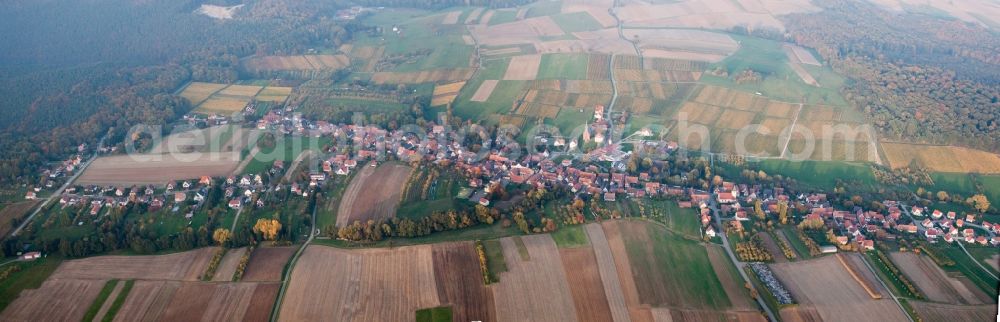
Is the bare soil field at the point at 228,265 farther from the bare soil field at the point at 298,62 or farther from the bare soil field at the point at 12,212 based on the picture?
the bare soil field at the point at 298,62

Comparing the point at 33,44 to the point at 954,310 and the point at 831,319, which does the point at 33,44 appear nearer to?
the point at 831,319

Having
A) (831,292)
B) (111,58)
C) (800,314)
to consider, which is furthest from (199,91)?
(831,292)

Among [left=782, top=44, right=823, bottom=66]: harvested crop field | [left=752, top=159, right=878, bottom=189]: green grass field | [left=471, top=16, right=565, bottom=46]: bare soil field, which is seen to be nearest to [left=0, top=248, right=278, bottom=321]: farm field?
[left=752, top=159, right=878, bottom=189]: green grass field

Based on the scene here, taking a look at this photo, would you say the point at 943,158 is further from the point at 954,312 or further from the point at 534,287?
the point at 534,287

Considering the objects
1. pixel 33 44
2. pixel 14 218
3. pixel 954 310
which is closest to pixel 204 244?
pixel 14 218

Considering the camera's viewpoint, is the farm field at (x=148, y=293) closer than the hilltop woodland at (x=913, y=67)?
Yes

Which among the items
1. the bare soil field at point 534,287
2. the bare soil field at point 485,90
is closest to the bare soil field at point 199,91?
the bare soil field at point 485,90
